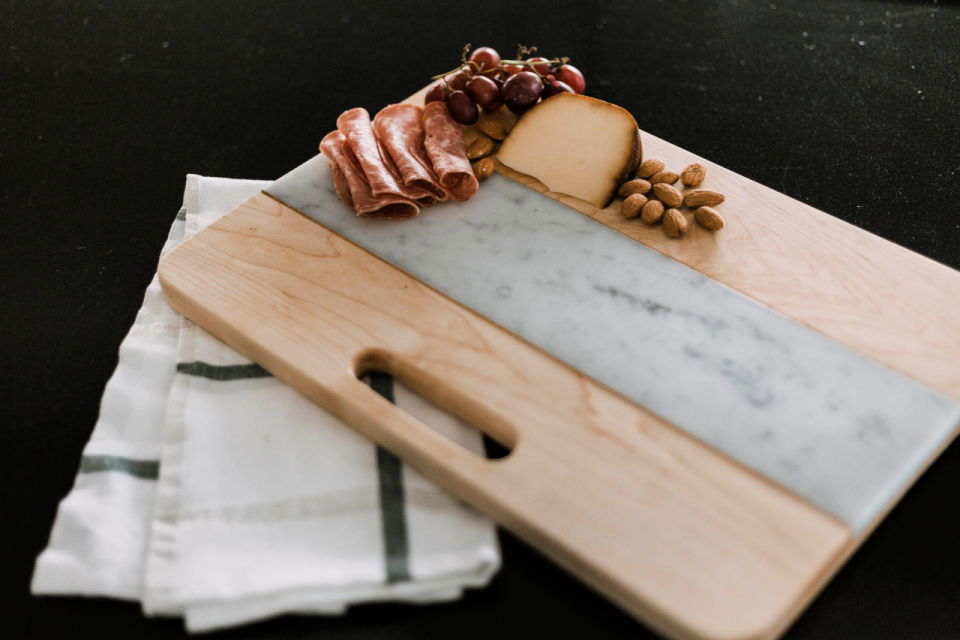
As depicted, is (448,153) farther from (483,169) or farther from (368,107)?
(368,107)

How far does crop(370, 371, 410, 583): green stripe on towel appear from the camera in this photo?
99 cm

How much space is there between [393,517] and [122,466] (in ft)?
1.09

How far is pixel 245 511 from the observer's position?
1.05 meters

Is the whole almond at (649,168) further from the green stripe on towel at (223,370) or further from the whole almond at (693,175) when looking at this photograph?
the green stripe on towel at (223,370)

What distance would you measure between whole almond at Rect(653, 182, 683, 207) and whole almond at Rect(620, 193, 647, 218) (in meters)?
0.03

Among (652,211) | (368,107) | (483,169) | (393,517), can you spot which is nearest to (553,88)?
(483,169)

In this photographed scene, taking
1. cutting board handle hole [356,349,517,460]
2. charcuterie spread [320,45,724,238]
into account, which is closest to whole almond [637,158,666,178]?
charcuterie spread [320,45,724,238]

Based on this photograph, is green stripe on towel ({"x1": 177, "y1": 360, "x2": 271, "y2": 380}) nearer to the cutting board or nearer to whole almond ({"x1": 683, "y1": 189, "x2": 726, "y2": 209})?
the cutting board

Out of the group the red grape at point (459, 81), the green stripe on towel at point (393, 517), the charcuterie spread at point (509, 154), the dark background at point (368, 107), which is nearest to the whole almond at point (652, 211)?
the charcuterie spread at point (509, 154)

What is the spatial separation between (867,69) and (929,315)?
2.63 feet

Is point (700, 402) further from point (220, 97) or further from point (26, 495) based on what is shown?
point (220, 97)

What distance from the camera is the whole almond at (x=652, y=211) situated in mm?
1331

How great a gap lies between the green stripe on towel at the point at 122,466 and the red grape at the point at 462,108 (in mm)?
710

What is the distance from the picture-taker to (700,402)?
43.6 inches
